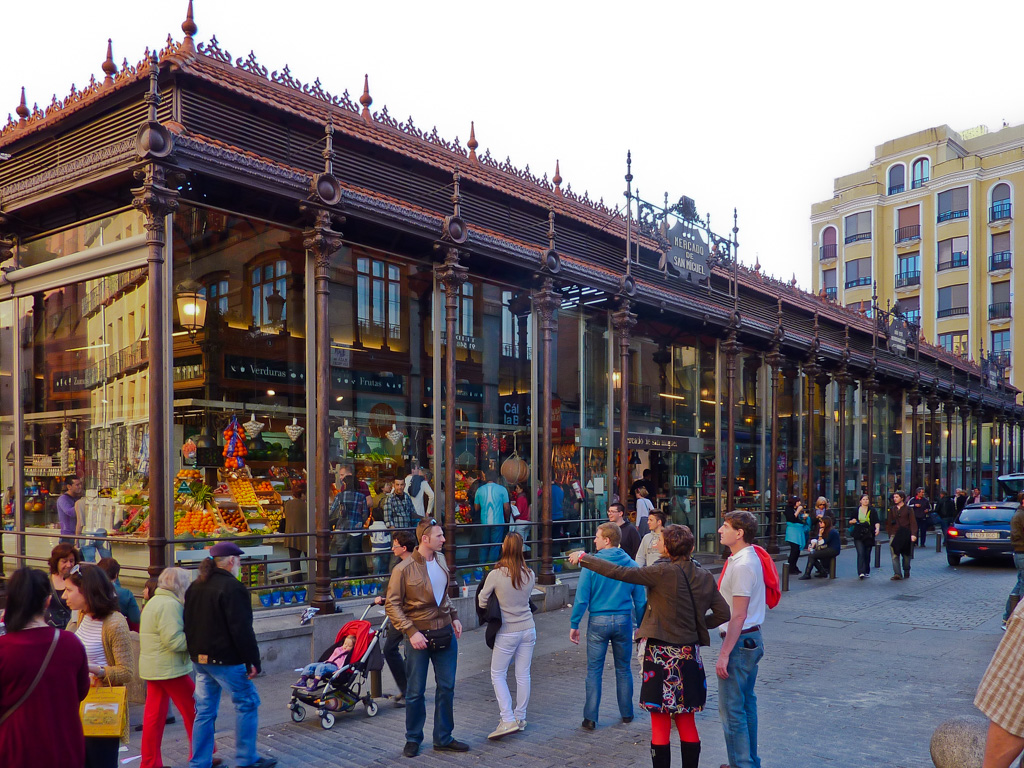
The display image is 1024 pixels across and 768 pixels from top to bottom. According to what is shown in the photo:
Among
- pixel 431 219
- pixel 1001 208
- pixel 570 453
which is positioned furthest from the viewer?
pixel 1001 208

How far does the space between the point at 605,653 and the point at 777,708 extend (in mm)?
1862

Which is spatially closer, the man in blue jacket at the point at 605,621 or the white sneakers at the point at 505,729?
the white sneakers at the point at 505,729

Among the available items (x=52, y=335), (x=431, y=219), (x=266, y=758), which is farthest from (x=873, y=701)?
(x=52, y=335)

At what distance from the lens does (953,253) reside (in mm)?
55406

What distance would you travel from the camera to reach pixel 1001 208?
53.4 m

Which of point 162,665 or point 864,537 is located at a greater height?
point 162,665

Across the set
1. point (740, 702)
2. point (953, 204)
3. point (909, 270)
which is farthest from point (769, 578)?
point (953, 204)

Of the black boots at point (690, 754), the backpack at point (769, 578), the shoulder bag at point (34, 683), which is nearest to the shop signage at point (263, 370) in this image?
the backpack at point (769, 578)

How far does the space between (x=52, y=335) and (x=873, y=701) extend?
37.1 ft

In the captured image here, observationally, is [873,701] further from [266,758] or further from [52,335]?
[52,335]

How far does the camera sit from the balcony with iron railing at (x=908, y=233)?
57125 mm

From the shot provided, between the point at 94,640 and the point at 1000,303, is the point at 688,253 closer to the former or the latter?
the point at 94,640

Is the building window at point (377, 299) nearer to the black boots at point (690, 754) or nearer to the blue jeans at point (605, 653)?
the blue jeans at point (605, 653)

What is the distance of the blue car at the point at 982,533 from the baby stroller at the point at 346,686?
16.7 meters
